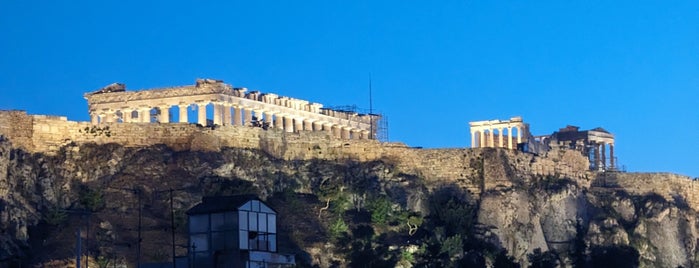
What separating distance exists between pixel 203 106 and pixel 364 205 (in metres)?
13.5

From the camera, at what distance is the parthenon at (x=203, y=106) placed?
113m

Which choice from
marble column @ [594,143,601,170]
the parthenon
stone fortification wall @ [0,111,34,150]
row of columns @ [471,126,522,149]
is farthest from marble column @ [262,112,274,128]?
marble column @ [594,143,601,170]

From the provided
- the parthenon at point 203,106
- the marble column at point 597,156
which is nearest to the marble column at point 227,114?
the parthenon at point 203,106

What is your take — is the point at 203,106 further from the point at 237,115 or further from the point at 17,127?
the point at 17,127

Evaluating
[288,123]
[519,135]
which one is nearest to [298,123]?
[288,123]

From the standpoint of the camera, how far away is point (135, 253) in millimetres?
91062

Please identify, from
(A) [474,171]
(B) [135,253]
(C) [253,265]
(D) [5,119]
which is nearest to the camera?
(C) [253,265]

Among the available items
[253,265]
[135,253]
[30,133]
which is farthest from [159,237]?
[253,265]

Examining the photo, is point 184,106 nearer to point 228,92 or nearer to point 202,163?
point 228,92

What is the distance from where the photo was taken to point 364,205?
105250 mm

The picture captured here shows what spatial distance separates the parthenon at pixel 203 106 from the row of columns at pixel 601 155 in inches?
844

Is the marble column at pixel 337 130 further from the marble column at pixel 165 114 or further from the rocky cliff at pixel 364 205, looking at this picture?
the rocky cliff at pixel 364 205

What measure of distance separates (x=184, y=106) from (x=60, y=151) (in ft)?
49.6

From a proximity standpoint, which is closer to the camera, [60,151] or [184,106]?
[60,151]
